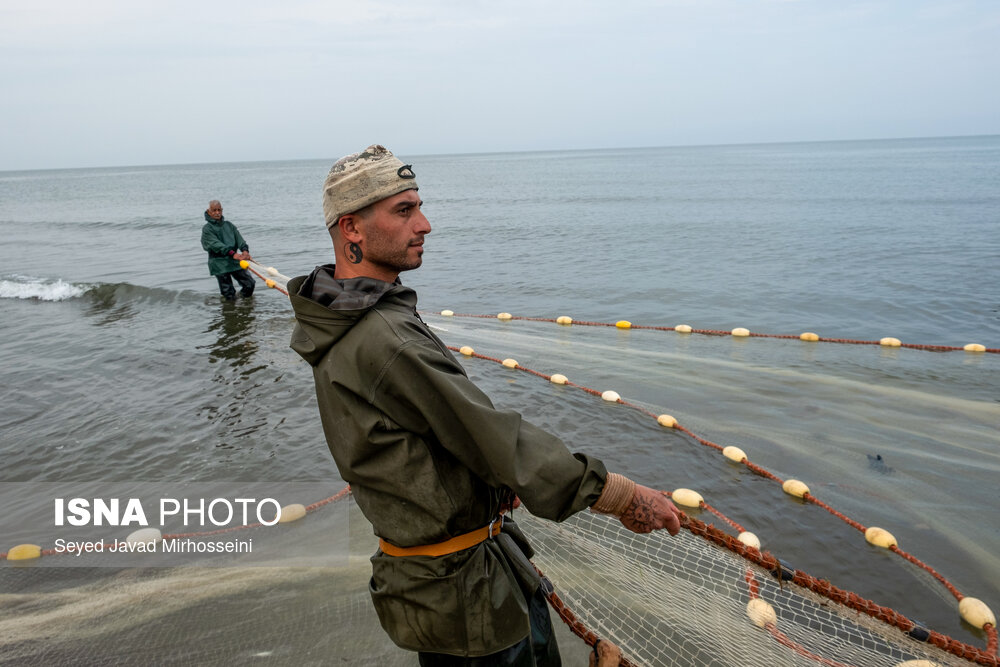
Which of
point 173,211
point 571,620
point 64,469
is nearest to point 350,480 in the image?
point 571,620

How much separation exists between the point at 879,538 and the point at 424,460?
14.2 feet

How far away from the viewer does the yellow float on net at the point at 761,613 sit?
308cm

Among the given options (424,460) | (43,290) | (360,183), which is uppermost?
(360,183)

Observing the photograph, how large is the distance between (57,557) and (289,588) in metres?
1.95

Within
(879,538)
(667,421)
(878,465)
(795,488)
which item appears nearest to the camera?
(879,538)

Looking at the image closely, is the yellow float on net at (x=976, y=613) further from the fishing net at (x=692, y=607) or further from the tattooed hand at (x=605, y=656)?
the tattooed hand at (x=605, y=656)

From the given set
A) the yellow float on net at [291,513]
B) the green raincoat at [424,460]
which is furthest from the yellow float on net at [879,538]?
the yellow float on net at [291,513]

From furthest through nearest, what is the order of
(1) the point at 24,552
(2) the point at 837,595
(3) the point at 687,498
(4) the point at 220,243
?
1. (4) the point at 220,243
2. (3) the point at 687,498
3. (1) the point at 24,552
4. (2) the point at 837,595

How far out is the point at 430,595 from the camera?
1.95 metres

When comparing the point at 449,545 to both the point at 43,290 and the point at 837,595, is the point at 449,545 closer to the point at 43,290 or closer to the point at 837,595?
the point at 837,595

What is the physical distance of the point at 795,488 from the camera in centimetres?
540

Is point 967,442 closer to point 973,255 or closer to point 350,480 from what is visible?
point 350,480

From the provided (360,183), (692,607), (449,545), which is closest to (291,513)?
(692,607)

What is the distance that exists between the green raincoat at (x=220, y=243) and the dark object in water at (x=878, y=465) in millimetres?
11192
